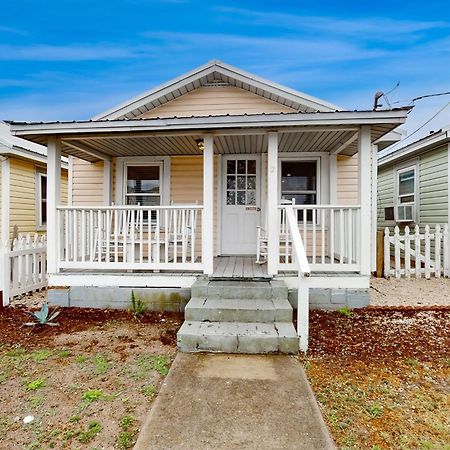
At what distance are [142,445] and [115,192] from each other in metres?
5.77

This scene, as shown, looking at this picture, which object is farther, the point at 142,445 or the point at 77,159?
the point at 77,159

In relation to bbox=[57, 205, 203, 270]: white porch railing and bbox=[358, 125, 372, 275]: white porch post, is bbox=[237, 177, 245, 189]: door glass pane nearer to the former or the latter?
bbox=[57, 205, 203, 270]: white porch railing

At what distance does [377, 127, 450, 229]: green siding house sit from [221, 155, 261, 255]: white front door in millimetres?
4817

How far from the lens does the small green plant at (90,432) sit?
7.13 feet

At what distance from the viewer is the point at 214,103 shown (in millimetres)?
7027

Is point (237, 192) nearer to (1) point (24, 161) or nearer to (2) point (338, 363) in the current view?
(2) point (338, 363)

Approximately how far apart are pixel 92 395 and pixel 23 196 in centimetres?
865

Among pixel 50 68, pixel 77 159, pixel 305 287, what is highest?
pixel 50 68

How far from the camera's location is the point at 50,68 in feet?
61.6

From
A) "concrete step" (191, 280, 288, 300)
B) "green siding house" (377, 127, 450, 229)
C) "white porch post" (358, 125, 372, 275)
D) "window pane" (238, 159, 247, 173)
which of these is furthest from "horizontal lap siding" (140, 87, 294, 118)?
"green siding house" (377, 127, 450, 229)

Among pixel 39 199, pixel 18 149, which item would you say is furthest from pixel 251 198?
pixel 39 199

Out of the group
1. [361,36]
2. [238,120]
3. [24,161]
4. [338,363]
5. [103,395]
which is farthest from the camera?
[361,36]

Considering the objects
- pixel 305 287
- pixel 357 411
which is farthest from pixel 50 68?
pixel 357 411

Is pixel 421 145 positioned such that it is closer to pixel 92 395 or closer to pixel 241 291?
pixel 241 291
